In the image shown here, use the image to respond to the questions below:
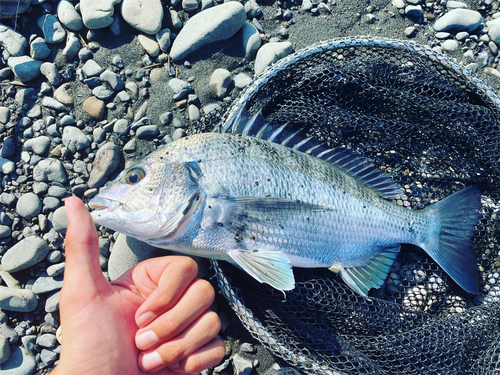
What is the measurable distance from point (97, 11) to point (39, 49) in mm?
700

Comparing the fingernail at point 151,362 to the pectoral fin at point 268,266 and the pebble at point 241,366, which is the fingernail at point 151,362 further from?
the pebble at point 241,366

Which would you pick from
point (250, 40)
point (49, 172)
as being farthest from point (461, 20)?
point (49, 172)

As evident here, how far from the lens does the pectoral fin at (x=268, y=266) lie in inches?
97.5

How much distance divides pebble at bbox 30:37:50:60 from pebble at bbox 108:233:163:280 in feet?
6.65

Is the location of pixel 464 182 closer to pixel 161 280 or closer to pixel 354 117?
pixel 354 117

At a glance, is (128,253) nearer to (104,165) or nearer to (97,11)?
(104,165)

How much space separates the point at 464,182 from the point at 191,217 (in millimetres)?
2587

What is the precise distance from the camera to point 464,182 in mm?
3162

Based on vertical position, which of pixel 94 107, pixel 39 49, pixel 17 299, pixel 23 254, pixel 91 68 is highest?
pixel 39 49

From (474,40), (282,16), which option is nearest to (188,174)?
(282,16)

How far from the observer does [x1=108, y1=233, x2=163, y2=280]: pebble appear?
3020 millimetres

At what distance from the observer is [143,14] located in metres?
3.35

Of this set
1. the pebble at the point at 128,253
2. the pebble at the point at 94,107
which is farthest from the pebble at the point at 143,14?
the pebble at the point at 128,253

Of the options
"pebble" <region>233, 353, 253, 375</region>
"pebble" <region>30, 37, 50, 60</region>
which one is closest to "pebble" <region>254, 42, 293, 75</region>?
"pebble" <region>30, 37, 50, 60</region>
